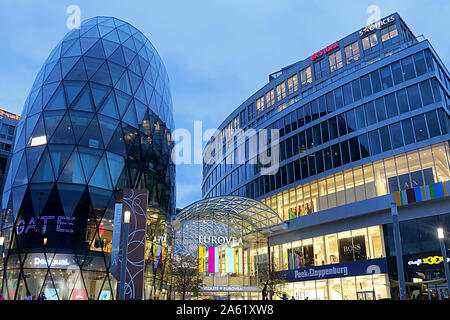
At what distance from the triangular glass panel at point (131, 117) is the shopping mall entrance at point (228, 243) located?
42.9 ft

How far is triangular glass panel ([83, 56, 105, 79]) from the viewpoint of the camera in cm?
3170

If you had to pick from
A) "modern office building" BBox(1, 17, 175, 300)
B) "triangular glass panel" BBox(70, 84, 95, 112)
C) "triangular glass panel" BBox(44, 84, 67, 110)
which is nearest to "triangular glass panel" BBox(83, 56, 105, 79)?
"modern office building" BBox(1, 17, 175, 300)

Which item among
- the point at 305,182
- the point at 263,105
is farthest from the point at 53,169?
the point at 263,105

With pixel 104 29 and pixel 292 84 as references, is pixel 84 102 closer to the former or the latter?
pixel 104 29

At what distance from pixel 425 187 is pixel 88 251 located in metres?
28.0

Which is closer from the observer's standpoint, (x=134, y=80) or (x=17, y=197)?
(x=17, y=197)

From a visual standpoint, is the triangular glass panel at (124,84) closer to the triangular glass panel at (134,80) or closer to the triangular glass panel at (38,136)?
the triangular glass panel at (134,80)

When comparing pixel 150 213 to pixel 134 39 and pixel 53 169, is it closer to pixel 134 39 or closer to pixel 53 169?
pixel 53 169

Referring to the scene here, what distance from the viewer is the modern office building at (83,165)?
2662 centimetres

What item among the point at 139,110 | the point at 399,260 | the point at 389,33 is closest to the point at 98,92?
the point at 139,110

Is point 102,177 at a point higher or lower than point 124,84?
lower

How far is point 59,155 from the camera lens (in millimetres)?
28750

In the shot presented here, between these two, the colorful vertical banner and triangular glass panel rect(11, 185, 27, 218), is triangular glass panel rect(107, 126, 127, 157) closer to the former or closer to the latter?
triangular glass panel rect(11, 185, 27, 218)

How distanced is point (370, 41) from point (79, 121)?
40911mm
